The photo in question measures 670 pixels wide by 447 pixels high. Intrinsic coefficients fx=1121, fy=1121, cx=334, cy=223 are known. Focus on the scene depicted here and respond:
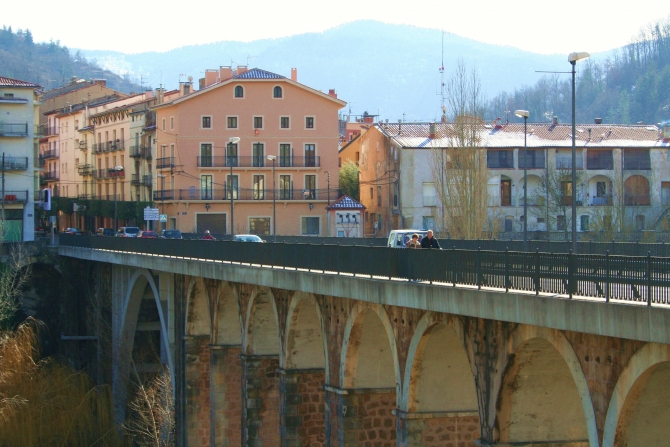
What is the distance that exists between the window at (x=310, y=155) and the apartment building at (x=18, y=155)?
2075 cm

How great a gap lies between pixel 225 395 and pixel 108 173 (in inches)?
2540

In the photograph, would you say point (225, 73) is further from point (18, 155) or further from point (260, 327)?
point (260, 327)

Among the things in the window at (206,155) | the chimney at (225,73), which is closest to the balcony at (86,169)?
the chimney at (225,73)

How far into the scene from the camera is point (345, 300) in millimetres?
29781

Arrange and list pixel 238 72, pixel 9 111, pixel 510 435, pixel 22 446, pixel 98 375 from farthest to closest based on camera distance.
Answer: pixel 238 72 → pixel 9 111 → pixel 98 375 → pixel 22 446 → pixel 510 435

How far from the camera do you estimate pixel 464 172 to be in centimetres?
6450

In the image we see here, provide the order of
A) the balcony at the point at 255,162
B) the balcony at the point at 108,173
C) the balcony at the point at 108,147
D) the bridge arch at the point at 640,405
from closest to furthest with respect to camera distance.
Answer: the bridge arch at the point at 640,405
the balcony at the point at 255,162
the balcony at the point at 108,173
the balcony at the point at 108,147

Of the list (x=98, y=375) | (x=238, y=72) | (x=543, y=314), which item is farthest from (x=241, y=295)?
(x=238, y=72)

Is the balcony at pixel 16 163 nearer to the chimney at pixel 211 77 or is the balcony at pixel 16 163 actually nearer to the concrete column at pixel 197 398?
the chimney at pixel 211 77

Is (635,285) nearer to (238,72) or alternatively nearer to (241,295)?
(241,295)

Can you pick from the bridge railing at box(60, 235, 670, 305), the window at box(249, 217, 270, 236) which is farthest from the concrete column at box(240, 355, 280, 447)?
the window at box(249, 217, 270, 236)

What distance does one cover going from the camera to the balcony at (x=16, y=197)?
269 ft

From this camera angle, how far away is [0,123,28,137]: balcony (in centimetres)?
8281

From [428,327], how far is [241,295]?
17141 millimetres
